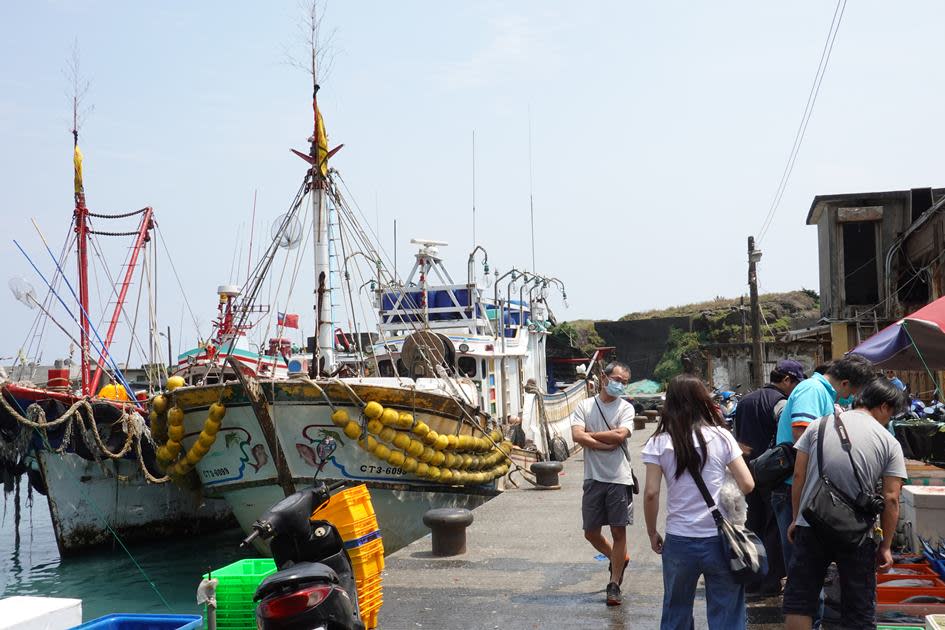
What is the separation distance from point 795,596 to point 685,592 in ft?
2.14

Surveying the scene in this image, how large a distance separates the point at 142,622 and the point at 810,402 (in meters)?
3.99

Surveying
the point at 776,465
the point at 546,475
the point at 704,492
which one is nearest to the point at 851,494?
the point at 704,492

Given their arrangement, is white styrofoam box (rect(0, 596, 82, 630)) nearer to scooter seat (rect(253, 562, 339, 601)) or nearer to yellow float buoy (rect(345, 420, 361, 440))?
scooter seat (rect(253, 562, 339, 601))

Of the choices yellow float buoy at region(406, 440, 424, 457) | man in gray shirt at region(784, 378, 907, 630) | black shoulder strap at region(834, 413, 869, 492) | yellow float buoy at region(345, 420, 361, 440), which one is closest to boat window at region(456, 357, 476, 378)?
yellow float buoy at region(406, 440, 424, 457)

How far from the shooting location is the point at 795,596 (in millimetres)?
4504

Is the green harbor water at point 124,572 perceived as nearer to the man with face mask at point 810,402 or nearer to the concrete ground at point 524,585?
the concrete ground at point 524,585

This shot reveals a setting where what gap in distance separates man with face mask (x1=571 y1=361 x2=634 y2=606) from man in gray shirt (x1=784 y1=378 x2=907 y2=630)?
1668mm

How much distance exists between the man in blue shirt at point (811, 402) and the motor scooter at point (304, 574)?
248cm

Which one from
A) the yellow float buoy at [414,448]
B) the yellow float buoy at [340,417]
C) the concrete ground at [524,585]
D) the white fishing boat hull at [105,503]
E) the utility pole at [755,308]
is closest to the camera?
the concrete ground at [524,585]

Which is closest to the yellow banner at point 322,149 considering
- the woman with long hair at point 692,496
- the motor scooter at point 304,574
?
the motor scooter at point 304,574

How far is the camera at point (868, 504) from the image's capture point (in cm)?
426

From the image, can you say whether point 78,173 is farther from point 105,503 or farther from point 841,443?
point 841,443

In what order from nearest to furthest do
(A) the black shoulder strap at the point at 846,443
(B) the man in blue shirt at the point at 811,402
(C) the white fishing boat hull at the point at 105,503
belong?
(A) the black shoulder strap at the point at 846,443 → (B) the man in blue shirt at the point at 811,402 → (C) the white fishing boat hull at the point at 105,503

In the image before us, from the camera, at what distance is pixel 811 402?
5062 mm
